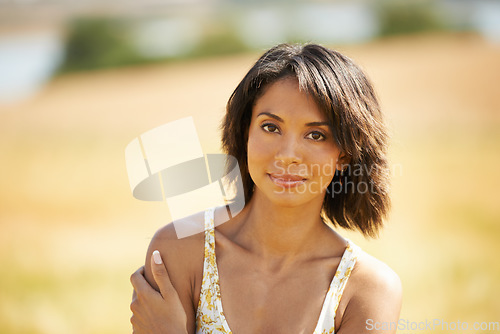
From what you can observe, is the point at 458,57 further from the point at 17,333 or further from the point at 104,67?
the point at 17,333

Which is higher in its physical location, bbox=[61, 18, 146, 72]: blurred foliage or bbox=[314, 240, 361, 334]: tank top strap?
bbox=[61, 18, 146, 72]: blurred foliage

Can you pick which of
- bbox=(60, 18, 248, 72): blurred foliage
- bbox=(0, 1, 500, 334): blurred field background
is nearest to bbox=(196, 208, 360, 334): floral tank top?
bbox=(0, 1, 500, 334): blurred field background

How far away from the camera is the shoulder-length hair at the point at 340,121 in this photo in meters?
2.23

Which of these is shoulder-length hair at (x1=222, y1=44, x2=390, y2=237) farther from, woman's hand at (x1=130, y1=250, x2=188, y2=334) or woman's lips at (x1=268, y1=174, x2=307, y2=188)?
woman's hand at (x1=130, y1=250, x2=188, y2=334)

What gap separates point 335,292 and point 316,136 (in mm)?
617

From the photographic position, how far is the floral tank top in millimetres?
2297

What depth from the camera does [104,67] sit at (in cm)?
2458

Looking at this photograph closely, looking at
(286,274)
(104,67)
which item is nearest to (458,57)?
(104,67)

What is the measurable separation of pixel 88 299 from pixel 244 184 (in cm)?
449

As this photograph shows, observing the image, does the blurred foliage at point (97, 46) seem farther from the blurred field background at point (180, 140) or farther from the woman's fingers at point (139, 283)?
the woman's fingers at point (139, 283)

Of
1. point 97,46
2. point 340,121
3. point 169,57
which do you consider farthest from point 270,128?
point 97,46

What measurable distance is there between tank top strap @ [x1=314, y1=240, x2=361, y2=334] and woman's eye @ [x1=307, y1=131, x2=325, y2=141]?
1.62 ft

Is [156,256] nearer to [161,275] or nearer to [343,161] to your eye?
[161,275]

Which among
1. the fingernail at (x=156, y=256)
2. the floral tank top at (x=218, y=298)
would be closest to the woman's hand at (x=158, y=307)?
the fingernail at (x=156, y=256)
